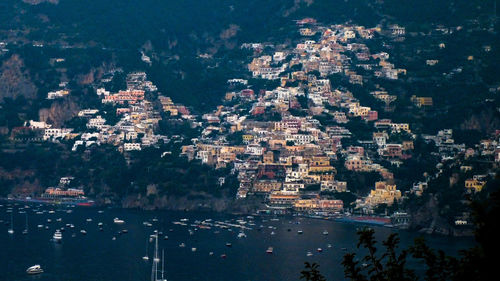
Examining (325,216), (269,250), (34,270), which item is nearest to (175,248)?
(269,250)

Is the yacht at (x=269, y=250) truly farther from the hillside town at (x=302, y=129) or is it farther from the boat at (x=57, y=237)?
the hillside town at (x=302, y=129)

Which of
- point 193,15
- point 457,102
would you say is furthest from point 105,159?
point 193,15

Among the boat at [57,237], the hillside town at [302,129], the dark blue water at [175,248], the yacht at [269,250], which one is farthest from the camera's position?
the hillside town at [302,129]

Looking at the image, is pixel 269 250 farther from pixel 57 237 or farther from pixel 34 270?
pixel 34 270

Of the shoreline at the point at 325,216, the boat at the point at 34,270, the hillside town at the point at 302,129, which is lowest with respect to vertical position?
the boat at the point at 34,270

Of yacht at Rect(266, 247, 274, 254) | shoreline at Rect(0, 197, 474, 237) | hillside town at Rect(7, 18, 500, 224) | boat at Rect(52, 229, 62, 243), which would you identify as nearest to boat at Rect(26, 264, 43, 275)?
boat at Rect(52, 229, 62, 243)

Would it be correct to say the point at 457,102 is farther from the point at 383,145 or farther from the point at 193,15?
the point at 193,15

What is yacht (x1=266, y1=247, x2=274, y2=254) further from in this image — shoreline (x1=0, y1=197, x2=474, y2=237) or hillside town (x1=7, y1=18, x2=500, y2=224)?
hillside town (x1=7, y1=18, x2=500, y2=224)

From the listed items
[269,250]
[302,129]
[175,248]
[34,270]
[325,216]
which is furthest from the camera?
[302,129]

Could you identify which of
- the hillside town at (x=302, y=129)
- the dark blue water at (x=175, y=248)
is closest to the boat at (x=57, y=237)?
the dark blue water at (x=175, y=248)
